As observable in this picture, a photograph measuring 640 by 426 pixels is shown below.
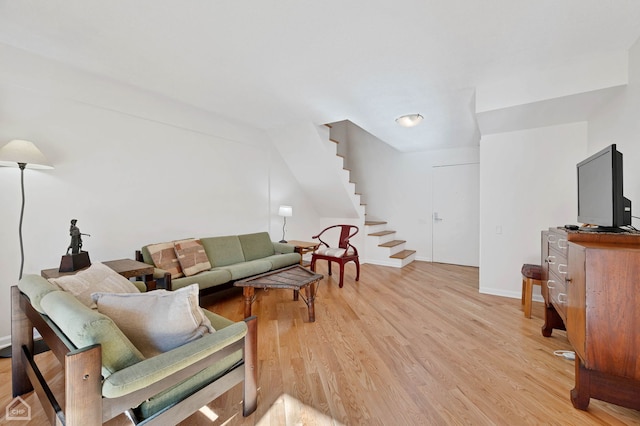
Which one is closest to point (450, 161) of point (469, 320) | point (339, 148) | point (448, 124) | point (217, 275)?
point (448, 124)

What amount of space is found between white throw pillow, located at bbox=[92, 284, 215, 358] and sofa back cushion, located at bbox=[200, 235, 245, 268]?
90.6 inches

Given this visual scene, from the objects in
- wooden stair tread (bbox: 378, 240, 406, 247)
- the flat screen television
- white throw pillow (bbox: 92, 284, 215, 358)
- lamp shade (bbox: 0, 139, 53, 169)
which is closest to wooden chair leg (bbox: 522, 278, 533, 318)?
the flat screen television

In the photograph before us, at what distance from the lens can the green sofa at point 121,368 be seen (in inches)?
34.7

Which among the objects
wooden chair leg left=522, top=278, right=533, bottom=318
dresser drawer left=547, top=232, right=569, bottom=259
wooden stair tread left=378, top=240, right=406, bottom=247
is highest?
dresser drawer left=547, top=232, right=569, bottom=259

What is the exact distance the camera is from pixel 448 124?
394 centimetres

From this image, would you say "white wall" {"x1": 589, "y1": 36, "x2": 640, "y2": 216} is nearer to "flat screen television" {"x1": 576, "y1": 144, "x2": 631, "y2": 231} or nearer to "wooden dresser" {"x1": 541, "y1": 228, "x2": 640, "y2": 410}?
"flat screen television" {"x1": 576, "y1": 144, "x2": 631, "y2": 231}

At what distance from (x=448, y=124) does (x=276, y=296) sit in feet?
11.7

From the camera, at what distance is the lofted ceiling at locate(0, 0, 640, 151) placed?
1754 millimetres

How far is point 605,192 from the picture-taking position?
70.1 inches

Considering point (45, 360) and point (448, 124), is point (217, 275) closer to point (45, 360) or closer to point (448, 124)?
point (45, 360)

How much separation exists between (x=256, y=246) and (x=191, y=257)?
1117mm

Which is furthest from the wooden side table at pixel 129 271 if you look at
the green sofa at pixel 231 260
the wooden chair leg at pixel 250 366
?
the wooden chair leg at pixel 250 366

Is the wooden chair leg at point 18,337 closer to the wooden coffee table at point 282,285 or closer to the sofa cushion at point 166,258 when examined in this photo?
the sofa cushion at point 166,258

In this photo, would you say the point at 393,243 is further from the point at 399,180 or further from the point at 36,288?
the point at 36,288
